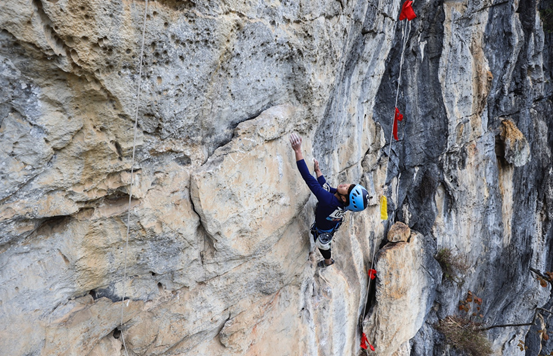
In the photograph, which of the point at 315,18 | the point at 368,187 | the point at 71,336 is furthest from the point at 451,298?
the point at 71,336

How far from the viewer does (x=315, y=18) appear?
3.62 m

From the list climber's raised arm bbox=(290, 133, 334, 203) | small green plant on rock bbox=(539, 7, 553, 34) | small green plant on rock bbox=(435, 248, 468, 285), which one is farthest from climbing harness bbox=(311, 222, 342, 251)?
small green plant on rock bbox=(539, 7, 553, 34)

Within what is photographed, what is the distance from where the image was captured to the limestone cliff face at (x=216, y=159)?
7.74 ft

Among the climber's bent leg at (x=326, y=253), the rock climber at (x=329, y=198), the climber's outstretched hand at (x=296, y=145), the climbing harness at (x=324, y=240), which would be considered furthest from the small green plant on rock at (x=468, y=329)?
the climber's outstretched hand at (x=296, y=145)

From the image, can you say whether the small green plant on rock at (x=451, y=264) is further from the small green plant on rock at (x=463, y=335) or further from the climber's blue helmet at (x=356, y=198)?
the climber's blue helmet at (x=356, y=198)

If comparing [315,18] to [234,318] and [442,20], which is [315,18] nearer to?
[234,318]

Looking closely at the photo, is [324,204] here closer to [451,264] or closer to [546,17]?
[451,264]

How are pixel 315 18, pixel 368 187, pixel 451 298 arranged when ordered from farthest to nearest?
pixel 451 298 < pixel 368 187 < pixel 315 18

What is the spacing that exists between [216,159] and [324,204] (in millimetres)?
1398

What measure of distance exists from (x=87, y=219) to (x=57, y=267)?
42 cm

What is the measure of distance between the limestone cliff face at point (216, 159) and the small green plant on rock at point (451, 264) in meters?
0.70

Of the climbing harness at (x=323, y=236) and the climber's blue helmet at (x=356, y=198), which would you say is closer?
the climber's blue helmet at (x=356, y=198)

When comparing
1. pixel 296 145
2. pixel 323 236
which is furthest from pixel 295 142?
pixel 323 236

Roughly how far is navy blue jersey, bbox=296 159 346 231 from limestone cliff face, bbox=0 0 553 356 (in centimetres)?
23
